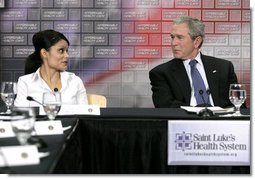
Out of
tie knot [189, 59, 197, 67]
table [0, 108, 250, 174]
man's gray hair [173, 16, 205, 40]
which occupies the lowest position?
table [0, 108, 250, 174]

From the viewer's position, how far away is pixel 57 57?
3738 mm

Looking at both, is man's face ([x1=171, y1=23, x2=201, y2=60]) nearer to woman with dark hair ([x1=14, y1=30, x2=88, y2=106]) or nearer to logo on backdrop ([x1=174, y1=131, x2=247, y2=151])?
woman with dark hair ([x1=14, y1=30, x2=88, y2=106])

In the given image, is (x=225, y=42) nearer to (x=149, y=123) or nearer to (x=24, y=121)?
(x=149, y=123)

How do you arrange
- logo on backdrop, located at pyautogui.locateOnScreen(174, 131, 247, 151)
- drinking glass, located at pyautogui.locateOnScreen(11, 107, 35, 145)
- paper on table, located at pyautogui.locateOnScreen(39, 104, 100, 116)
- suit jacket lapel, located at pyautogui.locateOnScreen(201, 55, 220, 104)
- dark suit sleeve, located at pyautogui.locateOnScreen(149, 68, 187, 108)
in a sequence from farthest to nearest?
suit jacket lapel, located at pyautogui.locateOnScreen(201, 55, 220, 104), dark suit sleeve, located at pyautogui.locateOnScreen(149, 68, 187, 108), paper on table, located at pyautogui.locateOnScreen(39, 104, 100, 116), logo on backdrop, located at pyautogui.locateOnScreen(174, 131, 247, 151), drinking glass, located at pyautogui.locateOnScreen(11, 107, 35, 145)

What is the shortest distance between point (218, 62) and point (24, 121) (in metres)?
2.57

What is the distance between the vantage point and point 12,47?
495 cm

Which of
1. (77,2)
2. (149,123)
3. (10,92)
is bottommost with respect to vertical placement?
(149,123)

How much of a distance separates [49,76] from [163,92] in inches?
33.4

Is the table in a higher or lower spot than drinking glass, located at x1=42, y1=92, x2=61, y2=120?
lower

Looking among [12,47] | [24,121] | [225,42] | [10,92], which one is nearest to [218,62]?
[225,42]

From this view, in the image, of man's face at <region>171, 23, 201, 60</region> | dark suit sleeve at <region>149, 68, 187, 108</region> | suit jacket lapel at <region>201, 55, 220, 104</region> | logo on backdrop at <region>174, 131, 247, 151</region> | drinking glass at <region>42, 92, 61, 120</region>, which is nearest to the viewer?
drinking glass at <region>42, 92, 61, 120</region>

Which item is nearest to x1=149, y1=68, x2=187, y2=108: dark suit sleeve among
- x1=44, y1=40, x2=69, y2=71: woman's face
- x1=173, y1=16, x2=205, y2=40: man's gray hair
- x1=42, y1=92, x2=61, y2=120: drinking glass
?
x1=173, y1=16, x2=205, y2=40: man's gray hair

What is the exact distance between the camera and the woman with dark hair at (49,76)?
354cm

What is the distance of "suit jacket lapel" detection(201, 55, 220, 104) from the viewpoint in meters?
3.77
